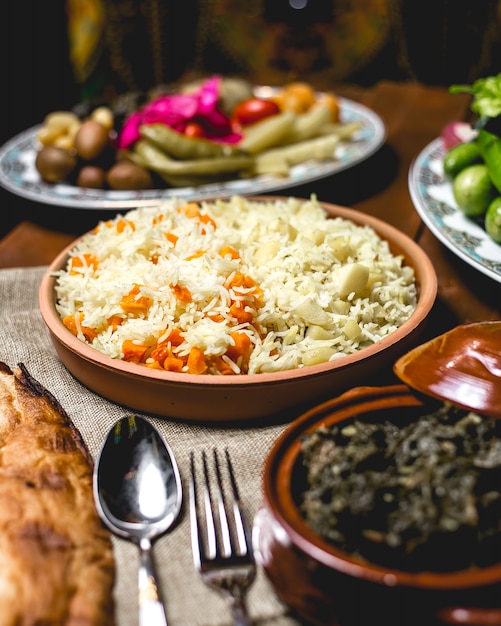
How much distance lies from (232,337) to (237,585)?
0.52m

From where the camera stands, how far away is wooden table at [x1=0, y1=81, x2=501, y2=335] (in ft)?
6.00

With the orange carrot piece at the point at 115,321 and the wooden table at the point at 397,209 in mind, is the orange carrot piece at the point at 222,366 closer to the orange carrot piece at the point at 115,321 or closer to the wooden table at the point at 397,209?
the orange carrot piece at the point at 115,321

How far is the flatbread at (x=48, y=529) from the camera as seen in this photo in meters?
0.94

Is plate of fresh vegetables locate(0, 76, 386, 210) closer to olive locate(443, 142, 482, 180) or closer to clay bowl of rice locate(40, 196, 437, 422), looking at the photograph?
olive locate(443, 142, 482, 180)

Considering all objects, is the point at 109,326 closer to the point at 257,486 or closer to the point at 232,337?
the point at 232,337

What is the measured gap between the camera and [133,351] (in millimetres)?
1403

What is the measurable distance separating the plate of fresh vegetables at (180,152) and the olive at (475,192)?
2.10 feet

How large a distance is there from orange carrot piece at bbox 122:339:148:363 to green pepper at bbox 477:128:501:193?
1113 mm

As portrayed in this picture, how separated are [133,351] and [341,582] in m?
0.70

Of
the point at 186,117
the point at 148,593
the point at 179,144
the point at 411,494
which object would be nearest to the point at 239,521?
the point at 148,593

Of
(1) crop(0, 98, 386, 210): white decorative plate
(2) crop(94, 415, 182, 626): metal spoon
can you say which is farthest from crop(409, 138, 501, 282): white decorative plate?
(2) crop(94, 415, 182, 626): metal spoon

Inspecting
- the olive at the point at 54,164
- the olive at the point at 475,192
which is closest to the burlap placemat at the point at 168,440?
the olive at the point at 54,164

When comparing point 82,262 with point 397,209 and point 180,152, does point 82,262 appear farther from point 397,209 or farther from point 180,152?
point 397,209

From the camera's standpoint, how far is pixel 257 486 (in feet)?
4.01
